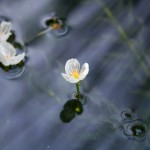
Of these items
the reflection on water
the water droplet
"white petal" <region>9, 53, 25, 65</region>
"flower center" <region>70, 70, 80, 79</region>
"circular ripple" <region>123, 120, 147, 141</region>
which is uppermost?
"white petal" <region>9, 53, 25, 65</region>

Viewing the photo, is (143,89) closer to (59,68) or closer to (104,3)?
(59,68)

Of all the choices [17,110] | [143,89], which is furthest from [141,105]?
[17,110]

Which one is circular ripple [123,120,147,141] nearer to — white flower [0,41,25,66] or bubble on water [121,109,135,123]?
bubble on water [121,109,135,123]

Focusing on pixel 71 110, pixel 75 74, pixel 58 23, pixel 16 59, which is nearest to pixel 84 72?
pixel 75 74

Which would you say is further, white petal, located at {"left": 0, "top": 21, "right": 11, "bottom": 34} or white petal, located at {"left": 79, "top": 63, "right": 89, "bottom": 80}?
white petal, located at {"left": 0, "top": 21, "right": 11, "bottom": 34}

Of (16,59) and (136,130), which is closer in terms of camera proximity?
(136,130)

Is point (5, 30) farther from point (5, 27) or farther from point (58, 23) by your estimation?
point (58, 23)

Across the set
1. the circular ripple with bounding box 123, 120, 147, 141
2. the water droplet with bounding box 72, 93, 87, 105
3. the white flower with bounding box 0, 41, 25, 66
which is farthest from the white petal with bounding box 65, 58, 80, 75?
the circular ripple with bounding box 123, 120, 147, 141
